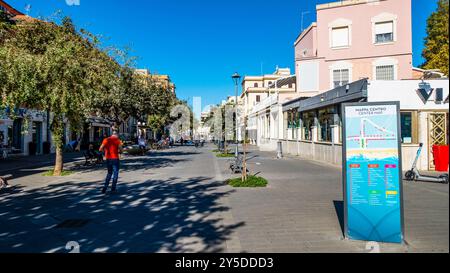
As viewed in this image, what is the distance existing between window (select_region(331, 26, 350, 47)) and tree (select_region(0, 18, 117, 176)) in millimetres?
16829

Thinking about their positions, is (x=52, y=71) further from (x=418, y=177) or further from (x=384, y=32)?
(x=384, y=32)

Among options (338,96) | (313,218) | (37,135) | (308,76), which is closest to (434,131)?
(338,96)

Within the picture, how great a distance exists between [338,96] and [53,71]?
12665 millimetres

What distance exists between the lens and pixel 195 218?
6.48 meters

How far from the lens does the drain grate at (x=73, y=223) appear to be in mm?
5943

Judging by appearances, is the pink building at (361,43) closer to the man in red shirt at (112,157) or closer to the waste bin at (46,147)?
the man in red shirt at (112,157)

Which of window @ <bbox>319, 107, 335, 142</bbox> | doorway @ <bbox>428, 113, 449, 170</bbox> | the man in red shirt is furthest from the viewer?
window @ <bbox>319, 107, 335, 142</bbox>

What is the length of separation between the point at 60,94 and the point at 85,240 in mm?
8425

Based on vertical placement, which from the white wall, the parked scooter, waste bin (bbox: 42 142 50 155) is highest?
the white wall

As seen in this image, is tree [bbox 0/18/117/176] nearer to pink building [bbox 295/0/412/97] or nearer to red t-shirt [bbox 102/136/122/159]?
red t-shirt [bbox 102/136/122/159]

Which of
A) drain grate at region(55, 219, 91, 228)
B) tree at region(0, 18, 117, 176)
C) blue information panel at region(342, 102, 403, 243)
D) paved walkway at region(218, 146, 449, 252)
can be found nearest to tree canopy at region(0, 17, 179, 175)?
tree at region(0, 18, 117, 176)

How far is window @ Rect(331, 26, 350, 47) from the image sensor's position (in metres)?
23.5

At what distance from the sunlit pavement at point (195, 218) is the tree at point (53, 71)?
3168mm

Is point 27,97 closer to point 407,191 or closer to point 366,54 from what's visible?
point 407,191
